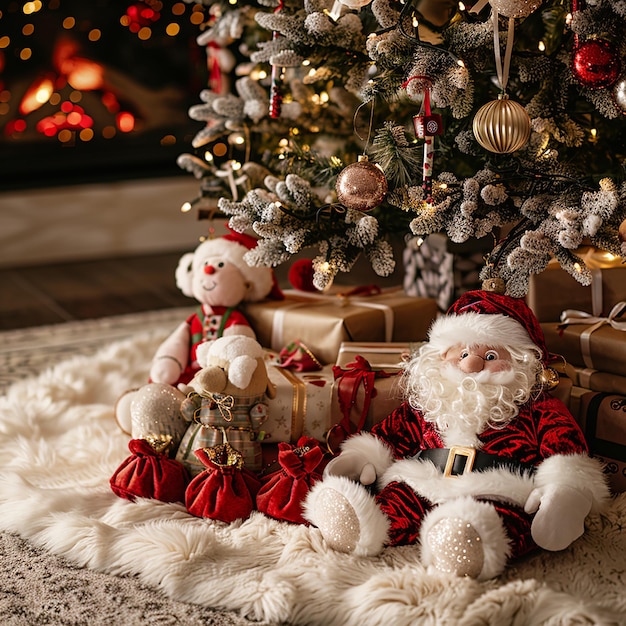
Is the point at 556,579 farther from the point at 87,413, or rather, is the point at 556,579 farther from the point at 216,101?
the point at 216,101

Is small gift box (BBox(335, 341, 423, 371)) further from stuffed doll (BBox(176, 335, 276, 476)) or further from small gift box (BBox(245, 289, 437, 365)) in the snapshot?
stuffed doll (BBox(176, 335, 276, 476))

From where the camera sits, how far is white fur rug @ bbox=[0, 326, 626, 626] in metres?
1.18

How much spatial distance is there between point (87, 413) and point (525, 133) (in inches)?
46.5

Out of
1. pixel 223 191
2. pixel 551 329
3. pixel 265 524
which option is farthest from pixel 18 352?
pixel 551 329

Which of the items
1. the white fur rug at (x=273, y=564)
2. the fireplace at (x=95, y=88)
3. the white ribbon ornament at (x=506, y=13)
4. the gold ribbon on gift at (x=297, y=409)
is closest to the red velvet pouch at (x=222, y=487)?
the white fur rug at (x=273, y=564)

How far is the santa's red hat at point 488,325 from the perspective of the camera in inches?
56.9

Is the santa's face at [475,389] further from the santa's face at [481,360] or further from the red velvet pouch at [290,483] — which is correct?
the red velvet pouch at [290,483]

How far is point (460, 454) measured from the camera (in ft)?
4.66

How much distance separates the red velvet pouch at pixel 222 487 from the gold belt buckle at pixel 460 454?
35 cm

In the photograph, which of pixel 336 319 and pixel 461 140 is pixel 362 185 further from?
Answer: pixel 336 319

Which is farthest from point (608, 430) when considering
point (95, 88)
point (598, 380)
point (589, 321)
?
point (95, 88)

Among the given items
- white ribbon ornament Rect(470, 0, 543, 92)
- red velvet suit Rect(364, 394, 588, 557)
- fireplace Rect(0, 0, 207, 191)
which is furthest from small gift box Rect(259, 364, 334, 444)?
fireplace Rect(0, 0, 207, 191)

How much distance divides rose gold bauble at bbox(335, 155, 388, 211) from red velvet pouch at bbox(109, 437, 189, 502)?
1.88ft

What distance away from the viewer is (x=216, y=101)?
202cm
